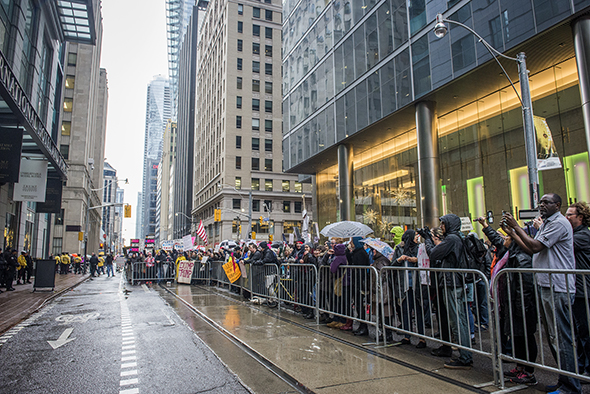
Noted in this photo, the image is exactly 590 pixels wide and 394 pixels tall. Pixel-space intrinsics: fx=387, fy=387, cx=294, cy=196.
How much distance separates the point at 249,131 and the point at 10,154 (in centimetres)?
5015

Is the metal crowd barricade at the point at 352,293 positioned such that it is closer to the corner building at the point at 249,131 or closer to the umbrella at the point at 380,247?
the umbrella at the point at 380,247

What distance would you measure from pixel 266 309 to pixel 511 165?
13212mm

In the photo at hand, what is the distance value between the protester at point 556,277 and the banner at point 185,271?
17954mm

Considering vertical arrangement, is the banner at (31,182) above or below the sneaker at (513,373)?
above

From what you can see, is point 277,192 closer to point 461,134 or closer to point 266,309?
point 461,134

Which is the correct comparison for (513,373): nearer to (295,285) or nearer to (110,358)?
(110,358)

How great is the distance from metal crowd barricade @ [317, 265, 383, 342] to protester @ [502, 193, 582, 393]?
2.57 meters

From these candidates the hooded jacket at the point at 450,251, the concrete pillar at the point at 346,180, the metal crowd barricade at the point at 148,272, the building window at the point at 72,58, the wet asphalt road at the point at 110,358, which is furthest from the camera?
the building window at the point at 72,58

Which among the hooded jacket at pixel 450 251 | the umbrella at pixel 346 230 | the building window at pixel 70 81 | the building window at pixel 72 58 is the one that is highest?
the building window at pixel 72 58

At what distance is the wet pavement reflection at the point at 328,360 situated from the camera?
4.48 meters

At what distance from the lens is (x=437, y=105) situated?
20.4 meters

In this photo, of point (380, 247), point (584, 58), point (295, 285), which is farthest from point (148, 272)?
point (584, 58)

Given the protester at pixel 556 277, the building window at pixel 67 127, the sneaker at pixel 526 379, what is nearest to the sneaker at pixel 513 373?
the sneaker at pixel 526 379

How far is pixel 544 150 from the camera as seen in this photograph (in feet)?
37.0
